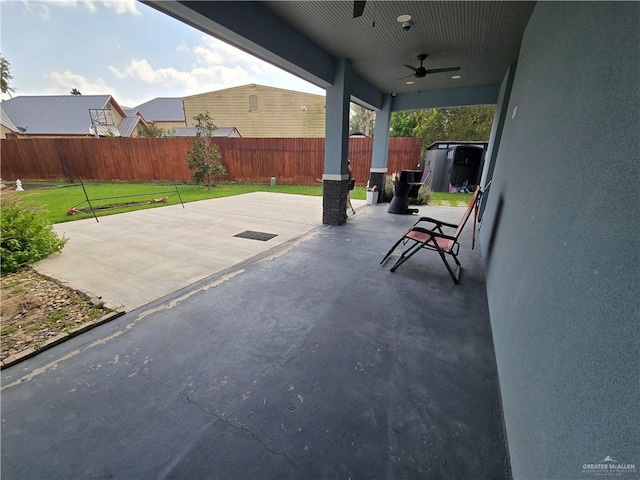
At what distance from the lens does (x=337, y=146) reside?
5164 mm

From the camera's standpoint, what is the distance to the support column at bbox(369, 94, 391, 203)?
7.84 meters

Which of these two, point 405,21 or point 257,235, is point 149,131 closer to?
point 257,235

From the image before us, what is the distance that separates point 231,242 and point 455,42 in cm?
490

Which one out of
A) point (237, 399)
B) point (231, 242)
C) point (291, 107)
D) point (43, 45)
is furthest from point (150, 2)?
point (291, 107)

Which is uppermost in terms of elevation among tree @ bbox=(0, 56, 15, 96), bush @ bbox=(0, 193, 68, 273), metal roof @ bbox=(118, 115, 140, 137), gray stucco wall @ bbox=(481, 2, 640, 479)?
tree @ bbox=(0, 56, 15, 96)

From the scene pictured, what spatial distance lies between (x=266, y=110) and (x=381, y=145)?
44.6ft

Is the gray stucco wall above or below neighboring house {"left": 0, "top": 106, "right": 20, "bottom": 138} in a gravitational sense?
below

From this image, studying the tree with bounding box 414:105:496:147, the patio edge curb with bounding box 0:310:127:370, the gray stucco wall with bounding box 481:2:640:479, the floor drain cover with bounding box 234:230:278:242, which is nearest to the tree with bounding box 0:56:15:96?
the floor drain cover with bounding box 234:230:278:242

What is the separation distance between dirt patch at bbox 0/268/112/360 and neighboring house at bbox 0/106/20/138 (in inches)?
898

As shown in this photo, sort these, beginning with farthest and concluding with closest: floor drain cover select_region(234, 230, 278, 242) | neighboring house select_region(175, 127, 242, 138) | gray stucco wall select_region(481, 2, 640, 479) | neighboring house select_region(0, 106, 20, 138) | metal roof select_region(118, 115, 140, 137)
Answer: metal roof select_region(118, 115, 140, 137) → neighboring house select_region(175, 127, 242, 138) → neighboring house select_region(0, 106, 20, 138) → floor drain cover select_region(234, 230, 278, 242) → gray stucco wall select_region(481, 2, 640, 479)

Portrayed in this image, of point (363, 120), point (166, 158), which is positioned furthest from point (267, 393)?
point (363, 120)

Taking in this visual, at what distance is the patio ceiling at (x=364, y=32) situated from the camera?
9.66 feet

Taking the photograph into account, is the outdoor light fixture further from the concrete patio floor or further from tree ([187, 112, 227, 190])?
tree ([187, 112, 227, 190])

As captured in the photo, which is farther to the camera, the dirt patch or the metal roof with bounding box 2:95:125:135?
the metal roof with bounding box 2:95:125:135
